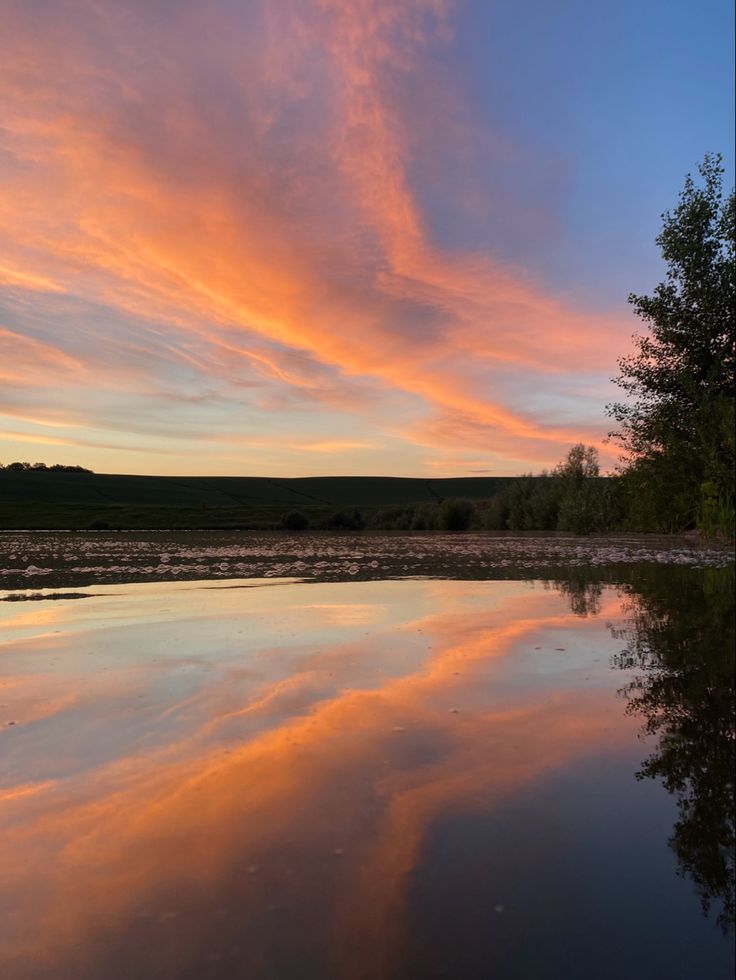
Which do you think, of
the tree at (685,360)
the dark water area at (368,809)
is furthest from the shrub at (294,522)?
the dark water area at (368,809)

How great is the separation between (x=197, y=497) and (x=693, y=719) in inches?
4194

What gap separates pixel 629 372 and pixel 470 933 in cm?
2929

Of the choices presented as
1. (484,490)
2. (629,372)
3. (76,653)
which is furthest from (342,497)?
(76,653)

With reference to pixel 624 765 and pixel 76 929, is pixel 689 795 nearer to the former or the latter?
pixel 624 765

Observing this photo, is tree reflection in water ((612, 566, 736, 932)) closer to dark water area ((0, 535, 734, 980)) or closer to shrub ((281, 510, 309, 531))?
dark water area ((0, 535, 734, 980))

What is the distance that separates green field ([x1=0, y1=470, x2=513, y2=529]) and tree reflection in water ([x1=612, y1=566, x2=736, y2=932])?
5985 centimetres

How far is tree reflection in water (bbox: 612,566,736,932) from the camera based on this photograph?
3178mm

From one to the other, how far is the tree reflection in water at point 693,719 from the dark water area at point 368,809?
22 millimetres

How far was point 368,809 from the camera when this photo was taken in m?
3.83

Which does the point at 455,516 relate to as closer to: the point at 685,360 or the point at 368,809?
the point at 685,360

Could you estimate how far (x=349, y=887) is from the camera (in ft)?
9.98

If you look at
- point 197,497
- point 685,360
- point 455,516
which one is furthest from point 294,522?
point 685,360

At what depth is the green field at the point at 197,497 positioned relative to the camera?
7981 cm

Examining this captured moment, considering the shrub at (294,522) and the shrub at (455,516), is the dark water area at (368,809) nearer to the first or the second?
the shrub at (455,516)
